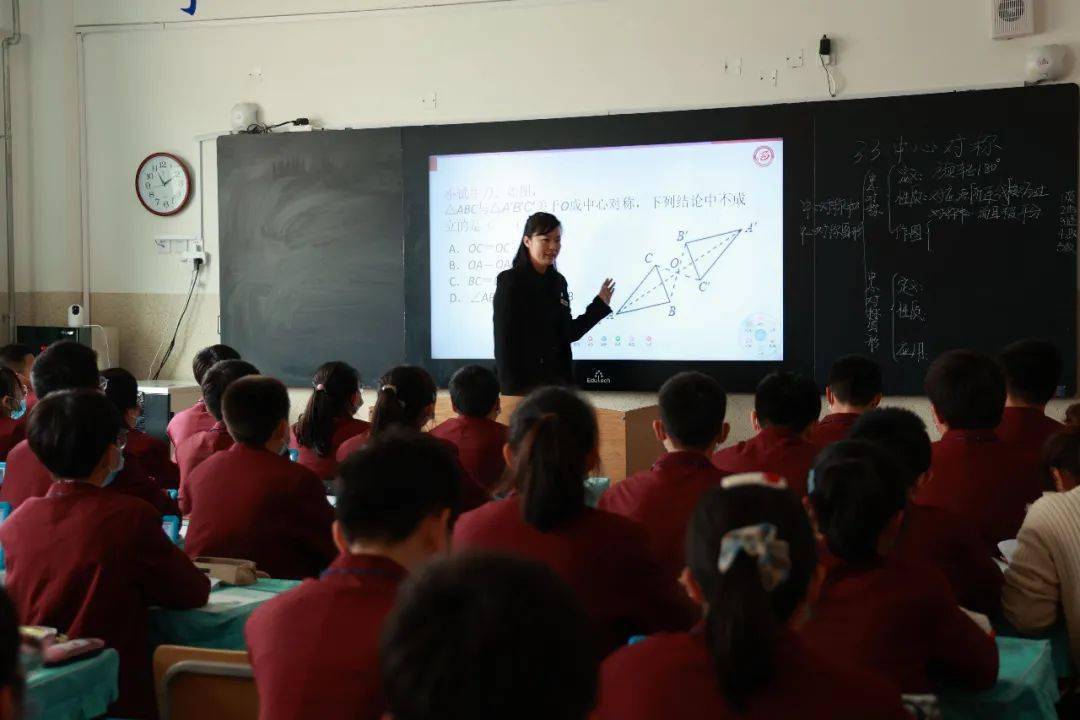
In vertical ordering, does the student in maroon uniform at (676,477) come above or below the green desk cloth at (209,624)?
above

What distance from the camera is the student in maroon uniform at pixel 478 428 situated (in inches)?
152

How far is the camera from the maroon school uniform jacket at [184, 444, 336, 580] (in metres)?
2.89

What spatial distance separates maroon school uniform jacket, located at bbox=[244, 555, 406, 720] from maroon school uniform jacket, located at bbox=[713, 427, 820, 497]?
69.9 inches

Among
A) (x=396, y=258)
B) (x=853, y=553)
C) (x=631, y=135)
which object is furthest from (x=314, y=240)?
(x=853, y=553)

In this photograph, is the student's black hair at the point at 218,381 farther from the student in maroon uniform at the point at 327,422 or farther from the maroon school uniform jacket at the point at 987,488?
the maroon school uniform jacket at the point at 987,488

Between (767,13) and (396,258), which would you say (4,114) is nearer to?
(396,258)

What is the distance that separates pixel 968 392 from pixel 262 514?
194 cm

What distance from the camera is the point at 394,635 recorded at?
0.88 m

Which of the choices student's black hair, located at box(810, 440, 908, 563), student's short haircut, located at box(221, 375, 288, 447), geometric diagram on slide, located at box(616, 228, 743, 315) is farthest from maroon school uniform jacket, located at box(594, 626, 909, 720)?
geometric diagram on slide, located at box(616, 228, 743, 315)

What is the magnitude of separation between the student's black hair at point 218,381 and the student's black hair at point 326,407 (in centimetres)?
24

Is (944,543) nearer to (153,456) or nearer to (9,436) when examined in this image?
(153,456)

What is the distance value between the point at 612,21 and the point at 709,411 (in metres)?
3.71

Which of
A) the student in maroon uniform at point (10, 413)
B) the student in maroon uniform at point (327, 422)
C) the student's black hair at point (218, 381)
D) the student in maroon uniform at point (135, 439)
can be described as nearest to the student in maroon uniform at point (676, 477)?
the student in maroon uniform at point (327, 422)

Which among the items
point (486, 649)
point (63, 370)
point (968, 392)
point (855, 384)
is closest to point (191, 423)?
point (63, 370)
